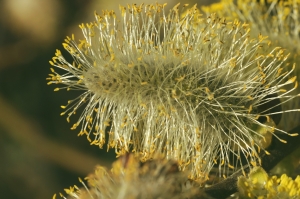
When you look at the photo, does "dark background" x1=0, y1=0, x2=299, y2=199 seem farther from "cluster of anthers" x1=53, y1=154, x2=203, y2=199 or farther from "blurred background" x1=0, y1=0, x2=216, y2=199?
"cluster of anthers" x1=53, y1=154, x2=203, y2=199

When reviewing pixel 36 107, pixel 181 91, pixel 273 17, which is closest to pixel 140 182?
pixel 181 91

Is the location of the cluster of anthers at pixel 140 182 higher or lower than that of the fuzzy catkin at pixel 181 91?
lower

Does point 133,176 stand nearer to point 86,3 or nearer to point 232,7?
point 232,7

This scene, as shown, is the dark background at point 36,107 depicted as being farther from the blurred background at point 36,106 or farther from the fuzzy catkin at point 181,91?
the fuzzy catkin at point 181,91

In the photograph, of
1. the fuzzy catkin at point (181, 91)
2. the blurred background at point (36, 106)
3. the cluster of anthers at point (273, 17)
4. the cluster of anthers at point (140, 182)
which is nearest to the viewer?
the cluster of anthers at point (140, 182)

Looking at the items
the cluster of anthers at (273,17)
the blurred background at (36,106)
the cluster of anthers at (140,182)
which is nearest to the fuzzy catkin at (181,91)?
the cluster of anthers at (140,182)

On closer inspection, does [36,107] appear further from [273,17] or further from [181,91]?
[181,91]
